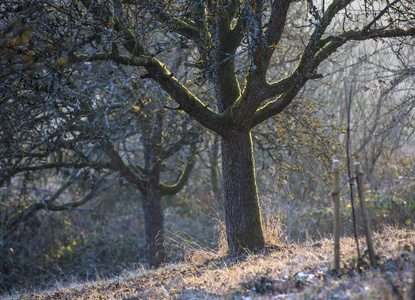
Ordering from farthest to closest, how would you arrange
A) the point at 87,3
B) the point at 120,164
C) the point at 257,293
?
the point at 120,164 → the point at 87,3 → the point at 257,293

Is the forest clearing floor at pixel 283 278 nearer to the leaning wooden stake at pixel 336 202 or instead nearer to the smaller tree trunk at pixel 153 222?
the leaning wooden stake at pixel 336 202

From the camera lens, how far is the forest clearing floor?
3.65 m

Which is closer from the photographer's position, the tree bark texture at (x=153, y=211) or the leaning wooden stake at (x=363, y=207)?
the leaning wooden stake at (x=363, y=207)

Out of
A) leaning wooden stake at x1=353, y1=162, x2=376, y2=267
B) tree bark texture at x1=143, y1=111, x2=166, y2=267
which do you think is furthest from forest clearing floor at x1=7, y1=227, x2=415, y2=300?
tree bark texture at x1=143, y1=111, x2=166, y2=267

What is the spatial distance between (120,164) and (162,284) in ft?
16.9

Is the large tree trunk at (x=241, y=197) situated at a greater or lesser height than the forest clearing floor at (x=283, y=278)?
greater

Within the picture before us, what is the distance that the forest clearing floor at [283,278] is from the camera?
3.65 meters

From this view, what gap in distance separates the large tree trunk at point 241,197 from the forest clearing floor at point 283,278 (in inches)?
13.8

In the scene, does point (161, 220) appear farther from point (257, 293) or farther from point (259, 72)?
point (257, 293)

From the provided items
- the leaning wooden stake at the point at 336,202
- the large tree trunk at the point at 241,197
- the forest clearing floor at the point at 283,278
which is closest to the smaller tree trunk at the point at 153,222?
the forest clearing floor at the point at 283,278

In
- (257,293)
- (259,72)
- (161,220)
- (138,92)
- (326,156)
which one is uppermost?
(138,92)

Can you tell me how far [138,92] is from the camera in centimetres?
878

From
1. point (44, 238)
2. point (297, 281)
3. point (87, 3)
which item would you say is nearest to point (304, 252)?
point (297, 281)

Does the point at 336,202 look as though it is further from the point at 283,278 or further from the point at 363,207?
the point at 283,278
